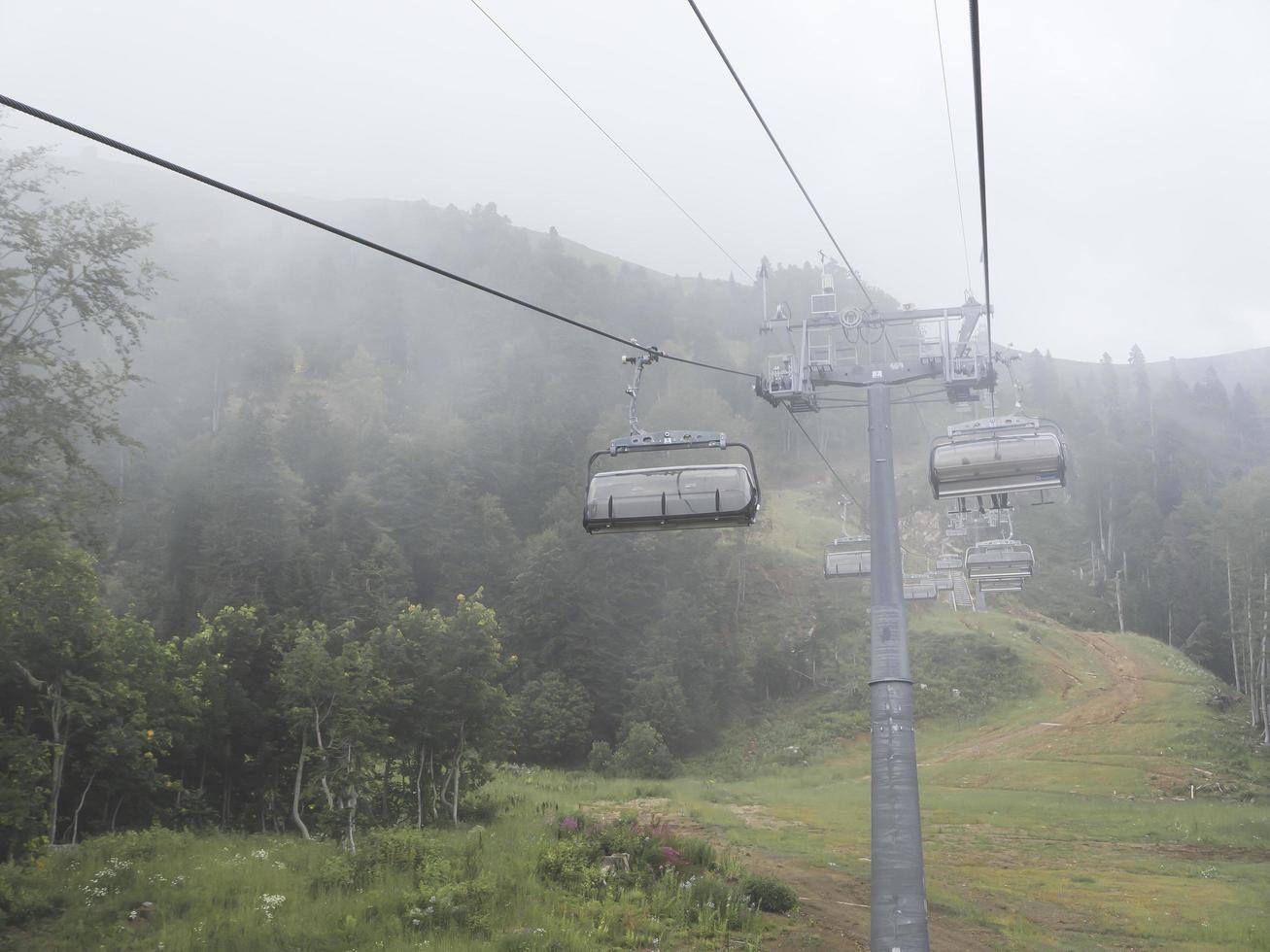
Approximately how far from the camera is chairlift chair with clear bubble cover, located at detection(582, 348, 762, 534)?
32.6 feet

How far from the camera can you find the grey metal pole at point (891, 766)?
9.55 meters

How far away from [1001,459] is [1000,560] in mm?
14925

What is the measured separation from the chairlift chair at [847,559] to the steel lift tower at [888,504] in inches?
486

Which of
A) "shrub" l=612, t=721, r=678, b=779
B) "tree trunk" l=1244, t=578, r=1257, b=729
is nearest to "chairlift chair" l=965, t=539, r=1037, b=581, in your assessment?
"shrub" l=612, t=721, r=678, b=779

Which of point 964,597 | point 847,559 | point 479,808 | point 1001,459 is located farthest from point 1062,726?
point 1001,459

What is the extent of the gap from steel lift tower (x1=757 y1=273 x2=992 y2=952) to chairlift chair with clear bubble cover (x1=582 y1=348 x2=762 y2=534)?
6.45 ft

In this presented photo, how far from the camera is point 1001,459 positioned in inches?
473

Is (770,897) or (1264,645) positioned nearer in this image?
(770,897)

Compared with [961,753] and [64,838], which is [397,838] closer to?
[64,838]

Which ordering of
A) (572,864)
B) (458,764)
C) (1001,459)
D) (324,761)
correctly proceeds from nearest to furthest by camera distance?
1. (1001,459)
2. (572,864)
3. (324,761)
4. (458,764)

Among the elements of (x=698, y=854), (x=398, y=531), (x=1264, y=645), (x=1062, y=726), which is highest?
(x=398, y=531)

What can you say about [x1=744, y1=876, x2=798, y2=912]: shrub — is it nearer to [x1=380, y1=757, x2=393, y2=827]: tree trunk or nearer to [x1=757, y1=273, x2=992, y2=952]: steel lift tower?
[x1=757, y1=273, x2=992, y2=952]: steel lift tower

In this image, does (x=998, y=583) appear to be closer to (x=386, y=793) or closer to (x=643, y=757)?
(x=386, y=793)

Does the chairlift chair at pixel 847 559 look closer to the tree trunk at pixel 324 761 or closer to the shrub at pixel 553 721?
the tree trunk at pixel 324 761
